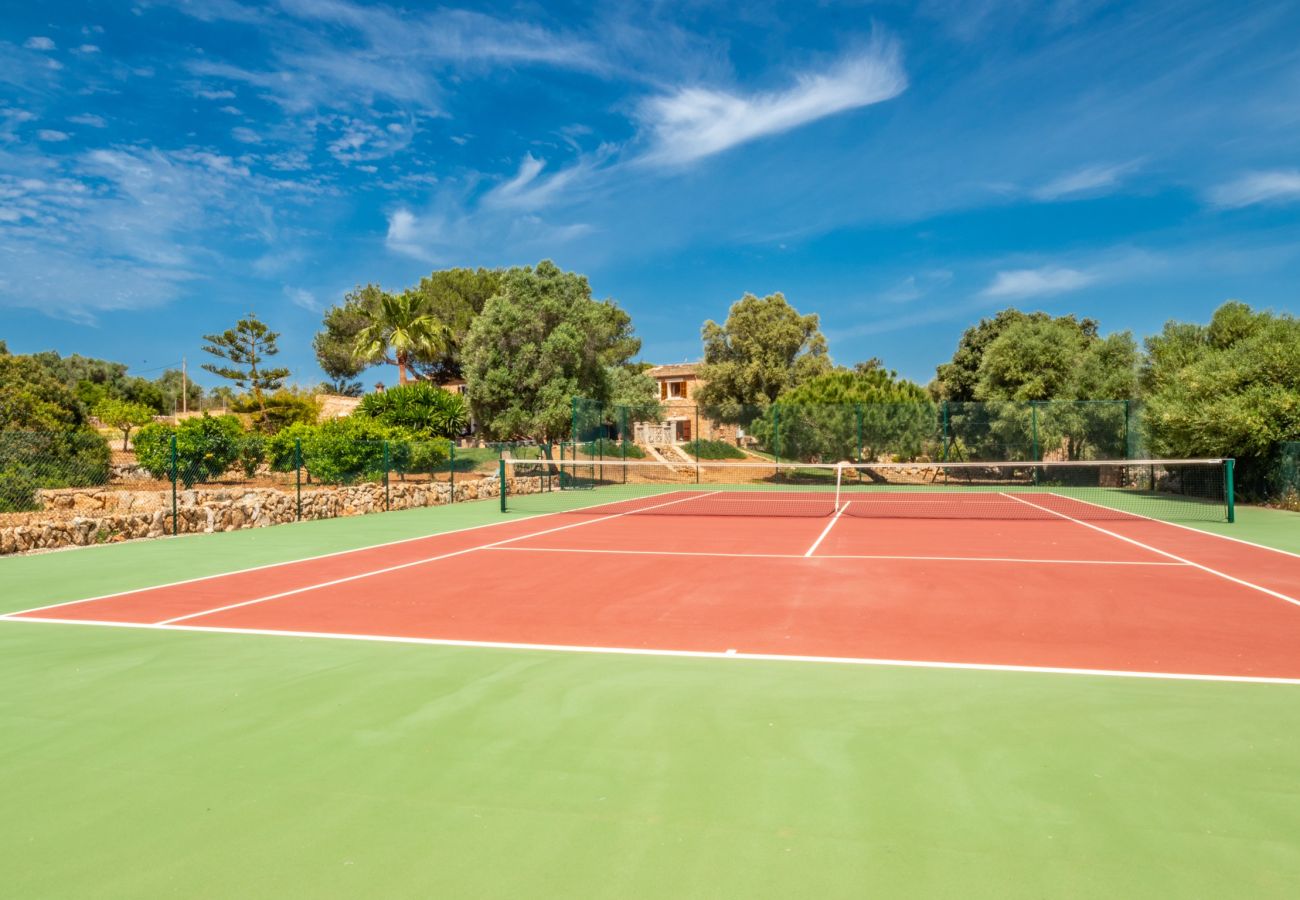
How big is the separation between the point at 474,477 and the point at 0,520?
13.4 meters

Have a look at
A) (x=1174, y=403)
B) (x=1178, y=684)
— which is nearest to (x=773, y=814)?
(x=1178, y=684)

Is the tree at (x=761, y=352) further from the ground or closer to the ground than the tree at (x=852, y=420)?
further from the ground

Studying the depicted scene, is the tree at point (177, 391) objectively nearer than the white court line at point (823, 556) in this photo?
No

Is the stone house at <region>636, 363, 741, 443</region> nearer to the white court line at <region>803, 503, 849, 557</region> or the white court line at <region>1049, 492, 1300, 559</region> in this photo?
the white court line at <region>803, 503, 849, 557</region>

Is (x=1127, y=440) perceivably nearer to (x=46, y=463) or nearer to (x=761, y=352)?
(x=761, y=352)

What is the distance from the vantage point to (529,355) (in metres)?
29.8

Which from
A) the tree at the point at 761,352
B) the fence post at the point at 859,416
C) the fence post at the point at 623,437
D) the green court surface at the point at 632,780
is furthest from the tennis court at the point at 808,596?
the tree at the point at 761,352

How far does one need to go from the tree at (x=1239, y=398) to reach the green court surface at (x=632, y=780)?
16.9 meters

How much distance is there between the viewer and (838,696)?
492 centimetres

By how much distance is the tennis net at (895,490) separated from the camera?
1838cm

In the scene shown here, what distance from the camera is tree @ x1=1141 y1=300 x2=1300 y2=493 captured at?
18.3 meters

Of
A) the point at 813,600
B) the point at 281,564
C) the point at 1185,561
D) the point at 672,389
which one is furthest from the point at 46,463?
the point at 672,389

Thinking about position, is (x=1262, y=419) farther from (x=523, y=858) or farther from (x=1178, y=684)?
(x=523, y=858)

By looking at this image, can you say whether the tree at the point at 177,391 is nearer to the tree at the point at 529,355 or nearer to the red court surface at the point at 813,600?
the tree at the point at 529,355
